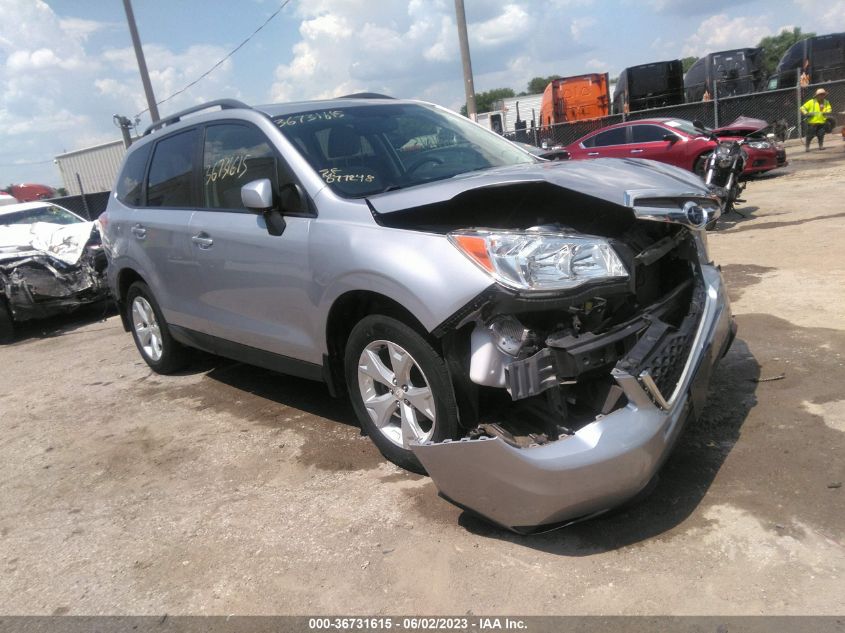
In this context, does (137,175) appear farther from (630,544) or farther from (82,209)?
(82,209)

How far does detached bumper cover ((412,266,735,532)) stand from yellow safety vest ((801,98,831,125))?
18.8 metres

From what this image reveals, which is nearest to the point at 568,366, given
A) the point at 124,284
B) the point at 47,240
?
the point at 124,284

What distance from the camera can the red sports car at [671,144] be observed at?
13.2 meters

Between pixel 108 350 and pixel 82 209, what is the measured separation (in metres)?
13.7

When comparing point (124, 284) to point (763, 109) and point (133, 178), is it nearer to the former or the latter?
point (133, 178)

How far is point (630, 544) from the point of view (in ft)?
8.82

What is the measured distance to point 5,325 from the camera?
838 cm

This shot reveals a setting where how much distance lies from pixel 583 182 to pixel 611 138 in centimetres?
1278

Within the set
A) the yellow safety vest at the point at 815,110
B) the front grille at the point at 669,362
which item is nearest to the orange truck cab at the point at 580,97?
the yellow safety vest at the point at 815,110

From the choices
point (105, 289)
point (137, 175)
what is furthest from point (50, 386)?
point (105, 289)

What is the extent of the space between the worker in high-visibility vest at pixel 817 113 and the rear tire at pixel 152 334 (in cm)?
1840

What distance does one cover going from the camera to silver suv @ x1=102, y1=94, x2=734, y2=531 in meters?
2.60

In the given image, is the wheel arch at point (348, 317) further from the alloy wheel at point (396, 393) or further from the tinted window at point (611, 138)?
the tinted window at point (611, 138)

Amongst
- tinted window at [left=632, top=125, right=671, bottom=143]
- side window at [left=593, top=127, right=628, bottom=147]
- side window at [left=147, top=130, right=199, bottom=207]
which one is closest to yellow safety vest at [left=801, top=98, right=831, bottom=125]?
tinted window at [left=632, top=125, right=671, bottom=143]
